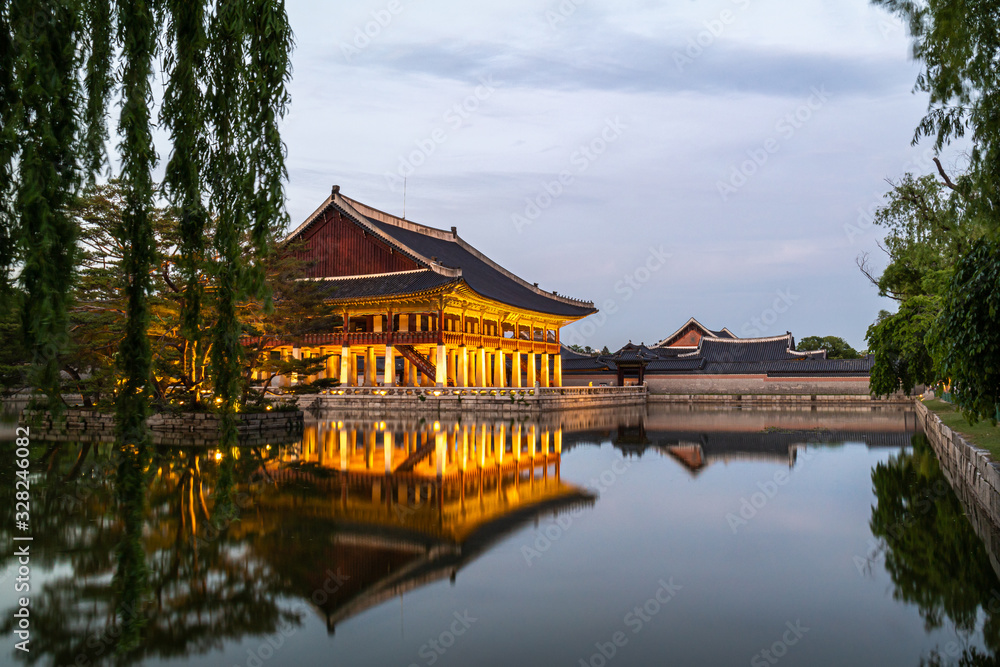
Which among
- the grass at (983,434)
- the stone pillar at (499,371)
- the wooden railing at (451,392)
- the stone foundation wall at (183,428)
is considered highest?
the stone pillar at (499,371)

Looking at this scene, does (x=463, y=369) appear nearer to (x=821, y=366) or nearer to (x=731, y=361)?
(x=731, y=361)

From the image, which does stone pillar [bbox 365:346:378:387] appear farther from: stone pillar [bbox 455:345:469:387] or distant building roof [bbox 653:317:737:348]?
distant building roof [bbox 653:317:737:348]

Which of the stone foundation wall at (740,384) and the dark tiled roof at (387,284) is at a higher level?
the dark tiled roof at (387,284)

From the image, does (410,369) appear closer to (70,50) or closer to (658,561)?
(658,561)

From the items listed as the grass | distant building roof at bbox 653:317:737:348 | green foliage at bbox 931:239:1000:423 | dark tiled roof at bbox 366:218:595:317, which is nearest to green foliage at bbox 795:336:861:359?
distant building roof at bbox 653:317:737:348

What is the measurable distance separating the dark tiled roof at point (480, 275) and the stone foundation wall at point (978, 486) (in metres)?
27.2

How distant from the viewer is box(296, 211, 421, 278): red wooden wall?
39812 mm

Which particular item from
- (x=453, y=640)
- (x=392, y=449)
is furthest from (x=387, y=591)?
(x=392, y=449)

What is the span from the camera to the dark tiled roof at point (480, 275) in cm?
4188

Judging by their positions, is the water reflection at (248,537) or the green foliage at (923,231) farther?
the green foliage at (923,231)

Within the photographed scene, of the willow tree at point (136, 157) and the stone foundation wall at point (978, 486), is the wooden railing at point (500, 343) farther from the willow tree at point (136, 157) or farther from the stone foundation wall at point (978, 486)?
the willow tree at point (136, 157)

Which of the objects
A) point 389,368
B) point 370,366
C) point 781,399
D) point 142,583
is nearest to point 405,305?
point 389,368

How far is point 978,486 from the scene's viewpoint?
10.4 metres

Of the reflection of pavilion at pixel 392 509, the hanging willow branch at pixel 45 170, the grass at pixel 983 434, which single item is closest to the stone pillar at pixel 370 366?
the reflection of pavilion at pixel 392 509
